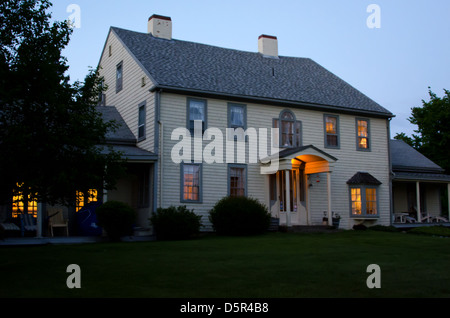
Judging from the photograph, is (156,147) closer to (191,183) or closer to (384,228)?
(191,183)

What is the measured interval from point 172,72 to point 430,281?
567 inches

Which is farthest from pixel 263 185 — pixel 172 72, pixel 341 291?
pixel 341 291

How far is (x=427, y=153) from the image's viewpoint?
37250 millimetres

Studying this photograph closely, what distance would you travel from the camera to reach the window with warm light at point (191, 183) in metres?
19.6

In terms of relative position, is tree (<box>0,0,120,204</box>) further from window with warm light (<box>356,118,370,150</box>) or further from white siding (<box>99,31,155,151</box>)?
window with warm light (<box>356,118,370,150</box>)

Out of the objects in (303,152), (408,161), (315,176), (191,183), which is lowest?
(191,183)

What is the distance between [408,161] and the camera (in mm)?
27484

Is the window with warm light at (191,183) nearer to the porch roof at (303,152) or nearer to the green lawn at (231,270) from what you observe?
the porch roof at (303,152)

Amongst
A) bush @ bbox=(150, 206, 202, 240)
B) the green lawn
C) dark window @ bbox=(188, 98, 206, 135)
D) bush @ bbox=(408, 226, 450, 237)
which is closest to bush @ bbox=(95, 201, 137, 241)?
bush @ bbox=(150, 206, 202, 240)

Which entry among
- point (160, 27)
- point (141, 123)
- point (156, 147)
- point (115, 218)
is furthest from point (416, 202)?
point (115, 218)

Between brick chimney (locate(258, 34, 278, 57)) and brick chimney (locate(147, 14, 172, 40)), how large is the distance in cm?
485

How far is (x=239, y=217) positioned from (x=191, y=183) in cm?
247
